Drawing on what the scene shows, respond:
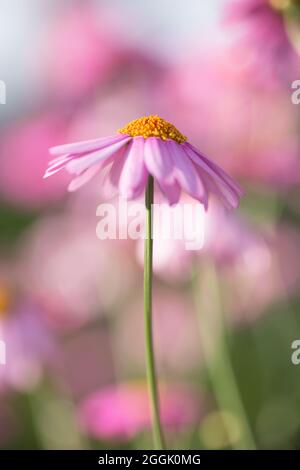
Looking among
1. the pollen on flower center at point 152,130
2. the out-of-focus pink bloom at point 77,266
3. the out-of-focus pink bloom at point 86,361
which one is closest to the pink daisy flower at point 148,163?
the pollen on flower center at point 152,130

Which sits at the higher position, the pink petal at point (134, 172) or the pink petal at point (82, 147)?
the pink petal at point (82, 147)

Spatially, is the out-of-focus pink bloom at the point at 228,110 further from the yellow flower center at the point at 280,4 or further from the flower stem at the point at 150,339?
the flower stem at the point at 150,339

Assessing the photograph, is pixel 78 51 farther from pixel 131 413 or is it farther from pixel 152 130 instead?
pixel 152 130

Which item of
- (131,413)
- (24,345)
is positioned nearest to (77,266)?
(24,345)

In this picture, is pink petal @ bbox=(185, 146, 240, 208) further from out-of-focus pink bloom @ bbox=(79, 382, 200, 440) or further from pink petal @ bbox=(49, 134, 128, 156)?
out-of-focus pink bloom @ bbox=(79, 382, 200, 440)

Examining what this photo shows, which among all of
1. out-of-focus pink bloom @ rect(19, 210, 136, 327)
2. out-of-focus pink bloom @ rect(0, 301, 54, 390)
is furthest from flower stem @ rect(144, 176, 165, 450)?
out-of-focus pink bloom @ rect(19, 210, 136, 327)

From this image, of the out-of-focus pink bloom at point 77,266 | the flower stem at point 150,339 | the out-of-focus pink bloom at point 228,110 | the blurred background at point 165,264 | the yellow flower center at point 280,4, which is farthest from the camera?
the out-of-focus pink bloom at point 77,266

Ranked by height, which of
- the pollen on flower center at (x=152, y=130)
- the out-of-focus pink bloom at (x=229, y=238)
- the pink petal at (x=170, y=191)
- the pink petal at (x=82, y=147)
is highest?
the pollen on flower center at (x=152, y=130)
